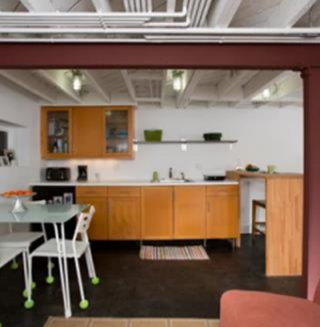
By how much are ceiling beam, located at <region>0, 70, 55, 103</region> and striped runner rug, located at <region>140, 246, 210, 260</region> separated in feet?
8.30

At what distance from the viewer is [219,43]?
2385 millimetres

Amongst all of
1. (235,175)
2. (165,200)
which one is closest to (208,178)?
(235,175)

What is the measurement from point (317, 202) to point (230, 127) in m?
3.14

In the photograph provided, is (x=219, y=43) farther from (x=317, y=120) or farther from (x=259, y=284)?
(x=259, y=284)

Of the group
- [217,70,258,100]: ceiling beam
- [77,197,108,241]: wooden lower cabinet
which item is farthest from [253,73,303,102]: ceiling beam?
[77,197,108,241]: wooden lower cabinet

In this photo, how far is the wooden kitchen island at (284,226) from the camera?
3.55 m

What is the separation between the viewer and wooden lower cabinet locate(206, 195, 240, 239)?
471cm

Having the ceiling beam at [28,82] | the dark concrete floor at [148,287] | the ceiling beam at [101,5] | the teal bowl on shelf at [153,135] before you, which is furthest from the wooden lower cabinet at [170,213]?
the ceiling beam at [101,5]

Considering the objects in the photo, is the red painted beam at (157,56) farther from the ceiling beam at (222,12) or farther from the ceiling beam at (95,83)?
the ceiling beam at (95,83)

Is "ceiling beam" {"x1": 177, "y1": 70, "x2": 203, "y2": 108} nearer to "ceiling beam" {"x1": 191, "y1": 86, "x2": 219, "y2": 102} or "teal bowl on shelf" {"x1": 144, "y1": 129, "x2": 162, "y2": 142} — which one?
"ceiling beam" {"x1": 191, "y1": 86, "x2": 219, "y2": 102}

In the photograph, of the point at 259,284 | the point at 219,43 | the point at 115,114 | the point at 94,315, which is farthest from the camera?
the point at 115,114

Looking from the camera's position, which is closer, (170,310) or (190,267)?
(170,310)

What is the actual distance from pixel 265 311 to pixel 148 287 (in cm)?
164


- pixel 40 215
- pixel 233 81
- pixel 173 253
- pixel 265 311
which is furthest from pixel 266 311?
pixel 233 81
